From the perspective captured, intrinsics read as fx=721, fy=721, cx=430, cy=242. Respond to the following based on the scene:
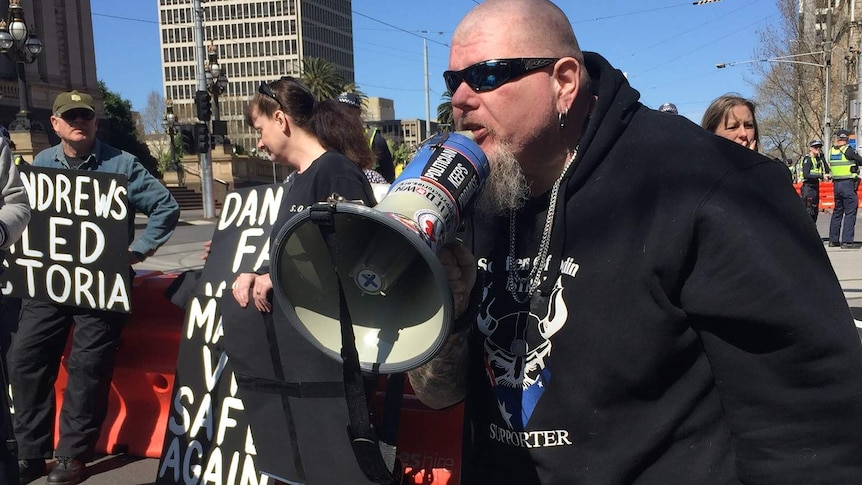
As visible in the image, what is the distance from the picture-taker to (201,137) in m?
21.7

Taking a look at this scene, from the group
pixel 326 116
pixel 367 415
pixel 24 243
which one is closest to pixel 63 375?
pixel 24 243

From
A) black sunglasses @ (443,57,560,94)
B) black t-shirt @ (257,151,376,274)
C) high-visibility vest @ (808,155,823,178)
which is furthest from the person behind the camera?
high-visibility vest @ (808,155,823,178)

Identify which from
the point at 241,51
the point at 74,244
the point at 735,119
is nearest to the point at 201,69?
the point at 74,244

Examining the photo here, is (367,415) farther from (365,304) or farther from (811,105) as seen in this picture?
(811,105)

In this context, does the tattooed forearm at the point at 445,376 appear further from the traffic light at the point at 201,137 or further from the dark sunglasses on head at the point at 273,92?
the traffic light at the point at 201,137

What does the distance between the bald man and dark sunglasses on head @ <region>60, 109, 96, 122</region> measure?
308 cm

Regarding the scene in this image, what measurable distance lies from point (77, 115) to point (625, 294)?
347 cm

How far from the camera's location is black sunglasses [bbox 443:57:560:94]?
1296 millimetres

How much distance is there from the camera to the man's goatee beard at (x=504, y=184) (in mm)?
1313

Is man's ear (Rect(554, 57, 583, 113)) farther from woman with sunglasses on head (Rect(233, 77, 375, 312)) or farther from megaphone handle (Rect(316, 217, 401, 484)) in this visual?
woman with sunglasses on head (Rect(233, 77, 375, 312))

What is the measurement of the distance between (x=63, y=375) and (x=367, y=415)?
364cm

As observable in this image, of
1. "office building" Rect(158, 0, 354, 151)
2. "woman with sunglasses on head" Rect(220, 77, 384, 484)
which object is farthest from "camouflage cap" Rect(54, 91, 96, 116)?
"office building" Rect(158, 0, 354, 151)

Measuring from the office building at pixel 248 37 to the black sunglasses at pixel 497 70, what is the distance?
12392 cm

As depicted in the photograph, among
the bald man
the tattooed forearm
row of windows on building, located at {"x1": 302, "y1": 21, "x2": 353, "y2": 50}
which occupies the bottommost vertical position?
the tattooed forearm
